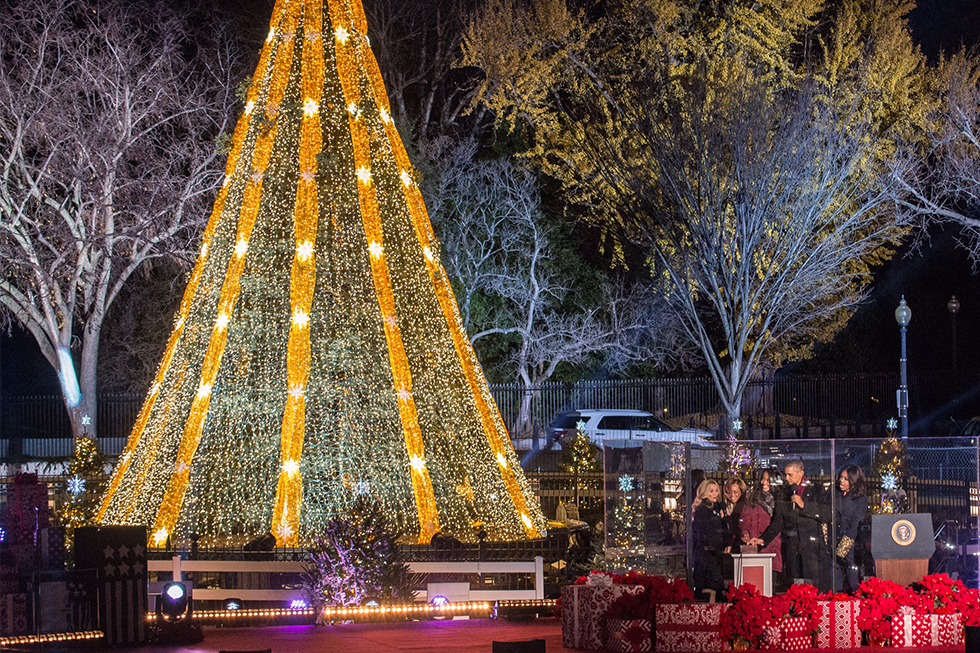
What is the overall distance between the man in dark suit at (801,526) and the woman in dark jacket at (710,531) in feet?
0.96

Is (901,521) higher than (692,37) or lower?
lower

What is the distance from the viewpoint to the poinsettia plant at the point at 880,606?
880 centimetres

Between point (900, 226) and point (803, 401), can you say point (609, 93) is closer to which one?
point (900, 226)

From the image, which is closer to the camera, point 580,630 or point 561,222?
point 580,630

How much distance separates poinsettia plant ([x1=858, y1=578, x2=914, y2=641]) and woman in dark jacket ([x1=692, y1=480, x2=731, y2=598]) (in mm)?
1194

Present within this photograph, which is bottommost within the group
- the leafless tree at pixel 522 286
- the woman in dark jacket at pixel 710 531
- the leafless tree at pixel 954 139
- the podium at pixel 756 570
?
the podium at pixel 756 570

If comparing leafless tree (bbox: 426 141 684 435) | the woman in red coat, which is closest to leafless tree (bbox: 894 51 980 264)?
leafless tree (bbox: 426 141 684 435)

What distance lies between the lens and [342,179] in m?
11.0

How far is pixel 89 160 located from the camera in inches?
921

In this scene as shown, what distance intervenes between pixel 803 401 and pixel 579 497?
53.5 feet

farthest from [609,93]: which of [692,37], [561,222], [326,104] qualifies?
[326,104]

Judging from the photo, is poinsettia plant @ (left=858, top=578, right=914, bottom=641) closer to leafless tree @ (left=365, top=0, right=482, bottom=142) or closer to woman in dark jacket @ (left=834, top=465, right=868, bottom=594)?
woman in dark jacket @ (left=834, top=465, right=868, bottom=594)

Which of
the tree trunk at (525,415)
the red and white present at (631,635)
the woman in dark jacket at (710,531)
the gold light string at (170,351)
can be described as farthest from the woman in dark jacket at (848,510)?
the tree trunk at (525,415)

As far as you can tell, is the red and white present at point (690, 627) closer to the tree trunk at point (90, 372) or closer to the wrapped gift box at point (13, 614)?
the wrapped gift box at point (13, 614)
